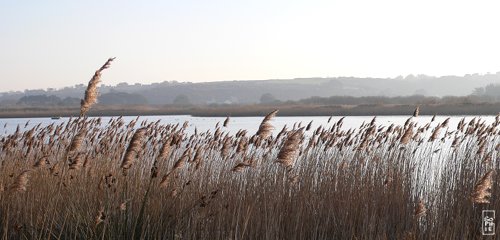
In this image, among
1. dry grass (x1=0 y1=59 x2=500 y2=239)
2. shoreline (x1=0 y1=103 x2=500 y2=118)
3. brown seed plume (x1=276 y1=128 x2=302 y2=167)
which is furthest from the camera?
shoreline (x1=0 y1=103 x2=500 y2=118)

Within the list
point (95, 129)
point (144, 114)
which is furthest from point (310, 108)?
point (95, 129)

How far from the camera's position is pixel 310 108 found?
200ft

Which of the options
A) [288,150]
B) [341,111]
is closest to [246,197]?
[288,150]

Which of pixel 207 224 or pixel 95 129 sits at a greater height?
pixel 95 129

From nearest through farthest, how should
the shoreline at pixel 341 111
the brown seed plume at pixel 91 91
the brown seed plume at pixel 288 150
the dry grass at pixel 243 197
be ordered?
the brown seed plume at pixel 288 150 → the brown seed plume at pixel 91 91 → the dry grass at pixel 243 197 → the shoreline at pixel 341 111

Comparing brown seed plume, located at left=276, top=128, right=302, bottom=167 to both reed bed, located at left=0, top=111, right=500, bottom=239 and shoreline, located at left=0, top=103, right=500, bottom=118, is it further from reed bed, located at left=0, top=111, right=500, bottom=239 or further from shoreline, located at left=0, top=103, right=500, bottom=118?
shoreline, located at left=0, top=103, right=500, bottom=118

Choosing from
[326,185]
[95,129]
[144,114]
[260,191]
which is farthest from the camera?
[144,114]

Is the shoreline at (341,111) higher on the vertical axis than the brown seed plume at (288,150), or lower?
lower

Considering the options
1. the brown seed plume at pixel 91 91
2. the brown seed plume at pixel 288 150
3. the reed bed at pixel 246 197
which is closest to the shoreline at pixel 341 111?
the reed bed at pixel 246 197

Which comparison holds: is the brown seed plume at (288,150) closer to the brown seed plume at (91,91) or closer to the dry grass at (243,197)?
the dry grass at (243,197)

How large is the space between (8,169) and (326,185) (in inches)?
137

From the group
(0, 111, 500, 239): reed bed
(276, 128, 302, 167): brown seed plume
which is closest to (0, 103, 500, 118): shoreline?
(0, 111, 500, 239): reed bed

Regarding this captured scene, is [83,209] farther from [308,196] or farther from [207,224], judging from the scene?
[308,196]

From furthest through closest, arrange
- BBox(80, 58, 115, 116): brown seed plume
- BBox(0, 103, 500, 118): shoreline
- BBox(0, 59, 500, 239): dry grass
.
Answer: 1. BBox(0, 103, 500, 118): shoreline
2. BBox(0, 59, 500, 239): dry grass
3. BBox(80, 58, 115, 116): brown seed plume
